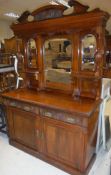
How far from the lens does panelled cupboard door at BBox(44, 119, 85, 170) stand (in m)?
1.89

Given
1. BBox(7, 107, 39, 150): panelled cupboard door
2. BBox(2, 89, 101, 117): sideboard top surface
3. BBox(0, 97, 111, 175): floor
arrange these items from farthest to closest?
BBox(7, 107, 39, 150): panelled cupboard door → BBox(0, 97, 111, 175): floor → BBox(2, 89, 101, 117): sideboard top surface

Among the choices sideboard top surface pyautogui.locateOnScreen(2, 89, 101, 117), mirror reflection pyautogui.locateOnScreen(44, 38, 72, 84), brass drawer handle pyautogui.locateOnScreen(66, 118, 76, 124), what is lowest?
brass drawer handle pyautogui.locateOnScreen(66, 118, 76, 124)

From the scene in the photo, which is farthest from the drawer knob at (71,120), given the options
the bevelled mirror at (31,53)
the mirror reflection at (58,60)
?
the bevelled mirror at (31,53)

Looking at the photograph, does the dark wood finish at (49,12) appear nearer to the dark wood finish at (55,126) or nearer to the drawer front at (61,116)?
the dark wood finish at (55,126)

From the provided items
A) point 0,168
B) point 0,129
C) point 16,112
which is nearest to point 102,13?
point 16,112

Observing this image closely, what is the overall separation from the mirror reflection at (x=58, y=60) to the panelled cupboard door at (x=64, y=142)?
70 cm

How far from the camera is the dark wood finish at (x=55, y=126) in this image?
1.86 meters

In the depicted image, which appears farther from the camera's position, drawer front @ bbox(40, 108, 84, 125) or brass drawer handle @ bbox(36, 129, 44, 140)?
brass drawer handle @ bbox(36, 129, 44, 140)

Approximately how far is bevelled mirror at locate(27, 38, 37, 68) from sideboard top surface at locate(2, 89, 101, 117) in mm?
457

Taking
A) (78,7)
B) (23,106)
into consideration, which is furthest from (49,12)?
(23,106)

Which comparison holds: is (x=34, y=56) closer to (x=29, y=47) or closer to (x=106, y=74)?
(x=29, y=47)

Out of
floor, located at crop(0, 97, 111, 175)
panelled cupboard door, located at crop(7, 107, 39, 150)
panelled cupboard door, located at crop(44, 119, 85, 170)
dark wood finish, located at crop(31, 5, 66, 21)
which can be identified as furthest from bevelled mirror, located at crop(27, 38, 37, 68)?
floor, located at crop(0, 97, 111, 175)

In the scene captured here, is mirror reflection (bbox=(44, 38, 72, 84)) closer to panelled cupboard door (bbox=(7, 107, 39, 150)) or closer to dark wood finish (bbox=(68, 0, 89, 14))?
dark wood finish (bbox=(68, 0, 89, 14))

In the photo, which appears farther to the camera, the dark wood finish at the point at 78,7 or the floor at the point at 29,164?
the floor at the point at 29,164
